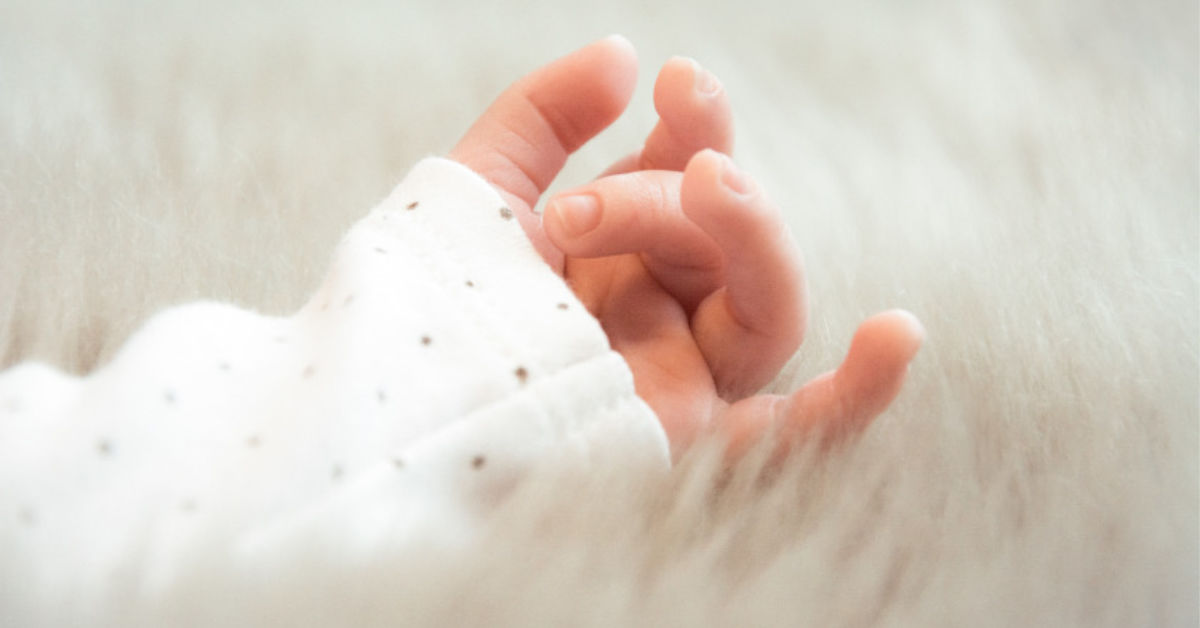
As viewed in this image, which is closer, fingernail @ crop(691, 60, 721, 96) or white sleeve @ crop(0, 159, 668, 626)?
white sleeve @ crop(0, 159, 668, 626)

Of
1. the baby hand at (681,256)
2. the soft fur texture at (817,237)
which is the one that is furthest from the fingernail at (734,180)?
the soft fur texture at (817,237)

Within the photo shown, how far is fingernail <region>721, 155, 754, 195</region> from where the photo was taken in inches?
14.1

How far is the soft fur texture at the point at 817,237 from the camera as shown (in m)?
0.34

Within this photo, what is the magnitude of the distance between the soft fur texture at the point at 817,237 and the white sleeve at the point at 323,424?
3 centimetres

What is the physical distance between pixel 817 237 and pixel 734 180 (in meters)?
0.22

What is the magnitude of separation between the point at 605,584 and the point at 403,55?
1.54ft

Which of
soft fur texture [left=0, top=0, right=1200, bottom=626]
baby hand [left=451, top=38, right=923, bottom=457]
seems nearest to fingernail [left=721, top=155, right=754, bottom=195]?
baby hand [left=451, top=38, right=923, bottom=457]

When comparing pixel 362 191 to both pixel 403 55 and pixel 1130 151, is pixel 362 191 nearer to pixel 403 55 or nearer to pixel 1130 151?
pixel 403 55

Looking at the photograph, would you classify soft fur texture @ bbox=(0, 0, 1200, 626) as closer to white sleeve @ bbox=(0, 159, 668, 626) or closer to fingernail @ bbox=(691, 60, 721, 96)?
white sleeve @ bbox=(0, 159, 668, 626)

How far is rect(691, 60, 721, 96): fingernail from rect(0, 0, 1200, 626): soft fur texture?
0.44ft

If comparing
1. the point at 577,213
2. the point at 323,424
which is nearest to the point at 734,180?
the point at 577,213

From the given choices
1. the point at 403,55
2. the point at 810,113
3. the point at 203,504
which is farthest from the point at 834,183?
the point at 203,504

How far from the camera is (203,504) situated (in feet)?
1.04

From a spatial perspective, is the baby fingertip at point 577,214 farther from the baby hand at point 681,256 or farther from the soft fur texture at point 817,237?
the soft fur texture at point 817,237
